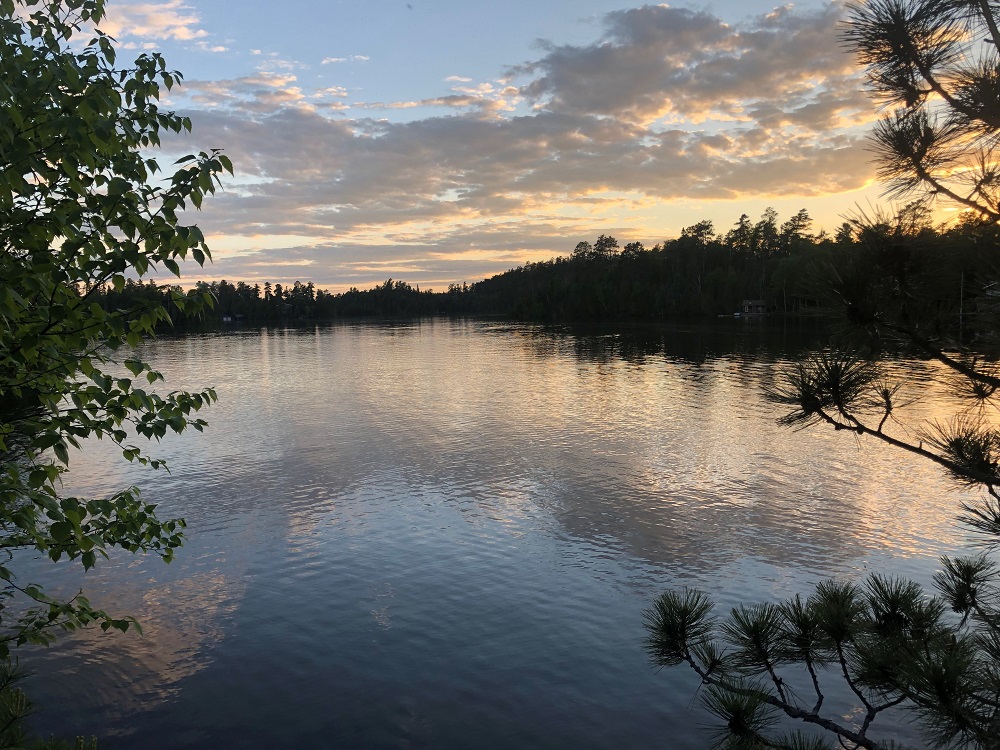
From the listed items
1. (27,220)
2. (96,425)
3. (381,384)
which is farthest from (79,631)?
(381,384)

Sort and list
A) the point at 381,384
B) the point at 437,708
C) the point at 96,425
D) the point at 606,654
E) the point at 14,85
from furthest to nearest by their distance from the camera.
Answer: the point at 381,384
the point at 606,654
the point at 437,708
the point at 96,425
the point at 14,85

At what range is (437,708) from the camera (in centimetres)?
865

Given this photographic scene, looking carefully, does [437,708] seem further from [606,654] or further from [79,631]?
[79,631]

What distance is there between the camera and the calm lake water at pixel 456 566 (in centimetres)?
852

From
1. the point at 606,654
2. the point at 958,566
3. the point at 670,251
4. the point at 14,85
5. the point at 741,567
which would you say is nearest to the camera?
the point at 14,85

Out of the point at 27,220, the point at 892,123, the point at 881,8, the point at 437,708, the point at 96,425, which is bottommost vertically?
the point at 437,708

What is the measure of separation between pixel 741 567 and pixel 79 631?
38.9 ft

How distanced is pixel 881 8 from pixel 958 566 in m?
4.36

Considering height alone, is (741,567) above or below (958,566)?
below

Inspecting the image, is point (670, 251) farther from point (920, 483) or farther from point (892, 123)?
point (892, 123)

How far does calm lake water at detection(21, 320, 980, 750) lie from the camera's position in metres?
8.52

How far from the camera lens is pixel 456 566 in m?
13.0

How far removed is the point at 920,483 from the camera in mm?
18938

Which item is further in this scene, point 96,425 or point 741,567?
point 741,567
